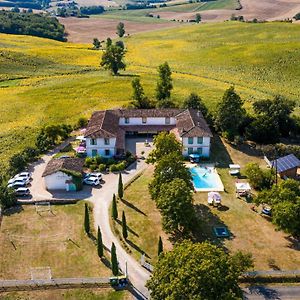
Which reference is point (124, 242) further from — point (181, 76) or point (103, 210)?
point (181, 76)

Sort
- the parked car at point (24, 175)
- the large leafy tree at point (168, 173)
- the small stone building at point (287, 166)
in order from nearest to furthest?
1. the large leafy tree at point (168, 173)
2. the parked car at point (24, 175)
3. the small stone building at point (287, 166)

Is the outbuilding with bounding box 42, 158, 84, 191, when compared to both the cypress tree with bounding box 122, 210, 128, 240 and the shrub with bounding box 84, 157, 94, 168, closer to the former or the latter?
the shrub with bounding box 84, 157, 94, 168

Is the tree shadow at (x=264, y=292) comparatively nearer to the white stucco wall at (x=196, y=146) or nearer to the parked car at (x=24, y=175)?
the white stucco wall at (x=196, y=146)

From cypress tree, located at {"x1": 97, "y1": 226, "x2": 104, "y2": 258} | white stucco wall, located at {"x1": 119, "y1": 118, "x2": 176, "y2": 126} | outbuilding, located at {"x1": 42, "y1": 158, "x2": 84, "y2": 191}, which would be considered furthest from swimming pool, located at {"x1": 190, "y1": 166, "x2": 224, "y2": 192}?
cypress tree, located at {"x1": 97, "y1": 226, "x2": 104, "y2": 258}

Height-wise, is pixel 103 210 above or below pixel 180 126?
below

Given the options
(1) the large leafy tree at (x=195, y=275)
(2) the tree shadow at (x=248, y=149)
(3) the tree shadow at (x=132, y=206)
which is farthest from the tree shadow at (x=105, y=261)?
(2) the tree shadow at (x=248, y=149)

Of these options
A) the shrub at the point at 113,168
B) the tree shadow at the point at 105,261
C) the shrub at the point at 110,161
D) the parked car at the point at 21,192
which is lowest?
the tree shadow at the point at 105,261

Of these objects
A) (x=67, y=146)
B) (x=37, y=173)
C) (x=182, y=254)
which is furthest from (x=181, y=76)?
(x=182, y=254)
